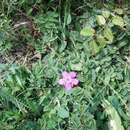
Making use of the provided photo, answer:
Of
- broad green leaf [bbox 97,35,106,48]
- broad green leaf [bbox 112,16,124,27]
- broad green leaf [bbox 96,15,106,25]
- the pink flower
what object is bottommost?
the pink flower

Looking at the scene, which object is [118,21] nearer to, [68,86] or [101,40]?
[101,40]

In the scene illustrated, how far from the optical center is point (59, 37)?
2.41 m

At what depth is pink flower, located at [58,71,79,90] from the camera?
2.24m

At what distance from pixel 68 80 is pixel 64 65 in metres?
0.12

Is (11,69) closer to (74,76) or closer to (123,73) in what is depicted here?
(74,76)

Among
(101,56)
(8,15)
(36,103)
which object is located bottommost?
(36,103)

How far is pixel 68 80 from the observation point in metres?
2.24

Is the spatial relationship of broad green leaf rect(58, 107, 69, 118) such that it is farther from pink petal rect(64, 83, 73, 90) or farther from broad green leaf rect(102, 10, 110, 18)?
broad green leaf rect(102, 10, 110, 18)

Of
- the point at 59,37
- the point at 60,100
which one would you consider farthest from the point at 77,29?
the point at 60,100

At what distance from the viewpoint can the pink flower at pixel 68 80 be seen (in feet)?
7.36

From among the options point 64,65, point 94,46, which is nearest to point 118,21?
point 94,46

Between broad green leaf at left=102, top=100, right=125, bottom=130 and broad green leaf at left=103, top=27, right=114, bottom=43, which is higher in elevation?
broad green leaf at left=103, top=27, right=114, bottom=43

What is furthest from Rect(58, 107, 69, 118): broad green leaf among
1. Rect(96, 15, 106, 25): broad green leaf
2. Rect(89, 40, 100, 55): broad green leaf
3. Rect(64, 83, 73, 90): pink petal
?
Rect(96, 15, 106, 25): broad green leaf

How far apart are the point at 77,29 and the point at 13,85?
476mm
